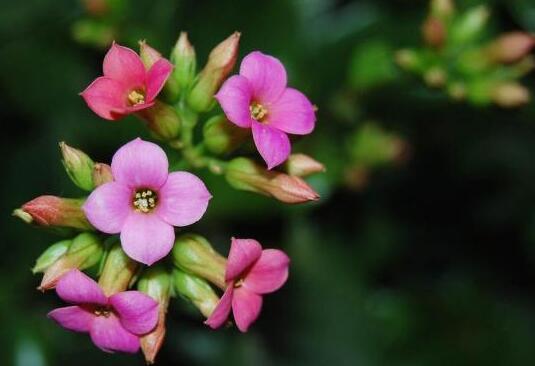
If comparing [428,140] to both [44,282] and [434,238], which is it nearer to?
[434,238]

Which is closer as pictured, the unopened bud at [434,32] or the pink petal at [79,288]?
the pink petal at [79,288]

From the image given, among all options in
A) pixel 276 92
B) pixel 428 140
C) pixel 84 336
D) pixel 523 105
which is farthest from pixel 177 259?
pixel 428 140

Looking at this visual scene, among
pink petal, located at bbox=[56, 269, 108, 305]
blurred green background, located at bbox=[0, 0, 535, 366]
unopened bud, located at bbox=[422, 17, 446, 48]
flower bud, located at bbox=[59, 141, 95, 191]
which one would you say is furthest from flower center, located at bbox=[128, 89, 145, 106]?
unopened bud, located at bbox=[422, 17, 446, 48]

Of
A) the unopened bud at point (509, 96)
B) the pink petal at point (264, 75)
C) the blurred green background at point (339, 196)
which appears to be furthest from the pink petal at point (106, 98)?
the unopened bud at point (509, 96)

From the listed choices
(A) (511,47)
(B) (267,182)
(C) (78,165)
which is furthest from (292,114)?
(A) (511,47)

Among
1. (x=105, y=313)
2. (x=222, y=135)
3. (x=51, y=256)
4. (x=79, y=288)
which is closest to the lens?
(x=79, y=288)

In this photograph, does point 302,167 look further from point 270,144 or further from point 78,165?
point 78,165

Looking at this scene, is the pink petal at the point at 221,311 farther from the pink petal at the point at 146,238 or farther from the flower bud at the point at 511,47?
the flower bud at the point at 511,47

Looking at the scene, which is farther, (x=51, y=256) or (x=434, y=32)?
(x=434, y=32)
